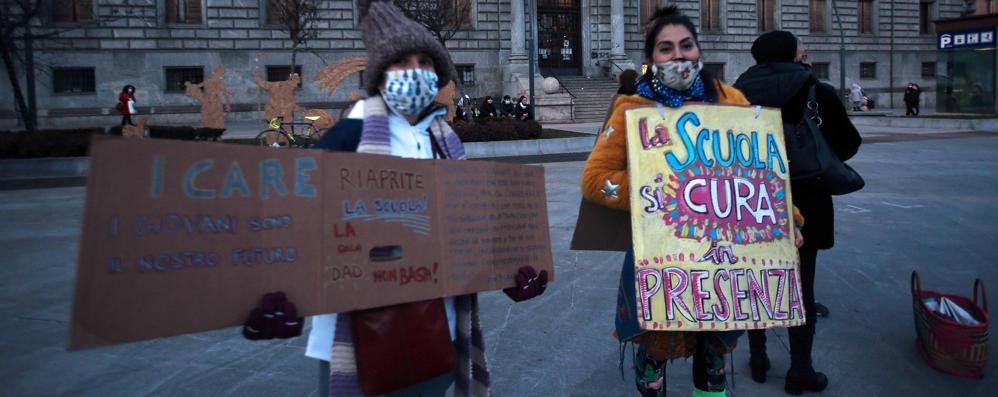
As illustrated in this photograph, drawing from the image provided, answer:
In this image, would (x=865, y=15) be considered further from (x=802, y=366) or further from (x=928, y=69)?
(x=802, y=366)

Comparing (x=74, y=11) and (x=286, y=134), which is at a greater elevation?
(x=74, y=11)

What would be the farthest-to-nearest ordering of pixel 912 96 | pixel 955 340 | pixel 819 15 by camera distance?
pixel 819 15 → pixel 912 96 → pixel 955 340

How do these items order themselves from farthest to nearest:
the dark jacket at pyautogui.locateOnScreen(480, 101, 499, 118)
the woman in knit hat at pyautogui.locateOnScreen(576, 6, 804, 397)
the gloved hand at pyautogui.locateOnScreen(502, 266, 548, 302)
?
the dark jacket at pyautogui.locateOnScreen(480, 101, 499, 118) → the woman in knit hat at pyautogui.locateOnScreen(576, 6, 804, 397) → the gloved hand at pyautogui.locateOnScreen(502, 266, 548, 302)

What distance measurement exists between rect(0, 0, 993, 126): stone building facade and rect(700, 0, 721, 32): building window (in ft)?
0.21

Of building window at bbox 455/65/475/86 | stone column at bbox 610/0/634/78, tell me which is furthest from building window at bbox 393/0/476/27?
stone column at bbox 610/0/634/78

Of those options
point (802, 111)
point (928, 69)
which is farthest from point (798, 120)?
point (928, 69)

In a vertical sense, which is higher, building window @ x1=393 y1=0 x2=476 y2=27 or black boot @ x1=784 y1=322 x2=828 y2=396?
building window @ x1=393 y1=0 x2=476 y2=27

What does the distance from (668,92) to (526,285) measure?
0.89 metres

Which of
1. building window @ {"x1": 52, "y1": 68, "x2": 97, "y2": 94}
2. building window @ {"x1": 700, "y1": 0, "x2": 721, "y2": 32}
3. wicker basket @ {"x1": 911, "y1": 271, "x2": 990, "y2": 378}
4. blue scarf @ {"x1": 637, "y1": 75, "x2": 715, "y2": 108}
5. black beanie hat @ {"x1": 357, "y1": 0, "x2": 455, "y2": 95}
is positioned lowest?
wicker basket @ {"x1": 911, "y1": 271, "x2": 990, "y2": 378}

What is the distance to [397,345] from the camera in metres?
2.30

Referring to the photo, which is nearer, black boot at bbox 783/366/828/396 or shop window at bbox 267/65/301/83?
black boot at bbox 783/366/828/396

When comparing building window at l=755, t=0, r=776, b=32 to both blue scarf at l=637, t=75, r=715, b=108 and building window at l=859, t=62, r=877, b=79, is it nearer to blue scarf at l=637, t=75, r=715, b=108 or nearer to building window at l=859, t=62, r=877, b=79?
building window at l=859, t=62, r=877, b=79

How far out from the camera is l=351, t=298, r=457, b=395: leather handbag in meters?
2.29

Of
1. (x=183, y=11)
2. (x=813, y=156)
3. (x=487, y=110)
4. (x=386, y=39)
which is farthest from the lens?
(x=183, y=11)
